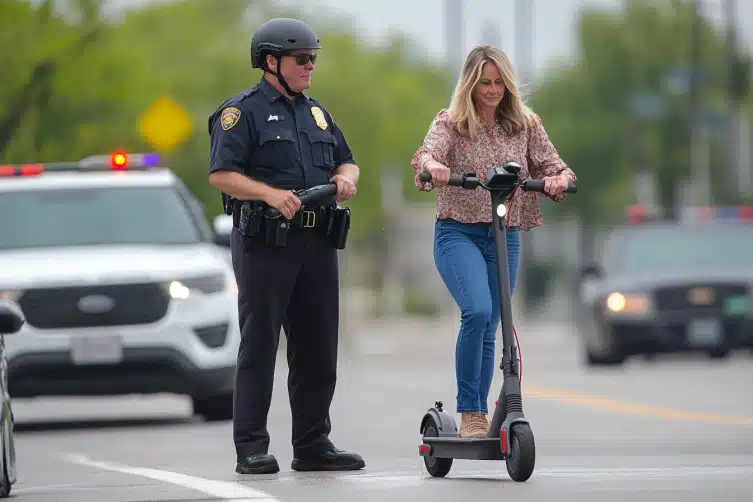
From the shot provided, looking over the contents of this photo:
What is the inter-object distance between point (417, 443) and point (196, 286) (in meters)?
2.84

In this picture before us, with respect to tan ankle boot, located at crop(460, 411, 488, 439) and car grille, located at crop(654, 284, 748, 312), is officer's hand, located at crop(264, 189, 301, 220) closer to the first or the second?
tan ankle boot, located at crop(460, 411, 488, 439)

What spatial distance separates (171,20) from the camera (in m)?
68.2

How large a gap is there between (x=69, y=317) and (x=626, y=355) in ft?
32.0

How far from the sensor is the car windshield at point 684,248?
23.3 m

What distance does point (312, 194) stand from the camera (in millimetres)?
9359

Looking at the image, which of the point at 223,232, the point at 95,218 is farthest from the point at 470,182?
the point at 95,218

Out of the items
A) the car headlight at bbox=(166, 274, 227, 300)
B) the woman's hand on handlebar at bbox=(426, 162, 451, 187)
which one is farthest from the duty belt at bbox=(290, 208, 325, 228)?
the car headlight at bbox=(166, 274, 227, 300)

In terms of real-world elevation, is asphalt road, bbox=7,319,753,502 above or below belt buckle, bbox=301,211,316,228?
below

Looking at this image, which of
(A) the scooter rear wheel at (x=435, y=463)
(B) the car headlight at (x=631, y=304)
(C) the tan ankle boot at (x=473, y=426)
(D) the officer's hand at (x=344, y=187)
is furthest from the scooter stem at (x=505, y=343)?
(B) the car headlight at (x=631, y=304)

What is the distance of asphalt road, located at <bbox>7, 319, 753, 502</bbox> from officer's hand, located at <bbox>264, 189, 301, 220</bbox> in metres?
1.18

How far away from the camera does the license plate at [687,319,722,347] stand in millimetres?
22391

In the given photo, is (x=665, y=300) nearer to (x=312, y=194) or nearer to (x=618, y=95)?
(x=312, y=194)

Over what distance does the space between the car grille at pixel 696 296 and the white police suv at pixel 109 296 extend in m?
8.28

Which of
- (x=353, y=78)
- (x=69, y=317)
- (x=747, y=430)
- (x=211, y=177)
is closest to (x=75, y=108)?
(x=69, y=317)
